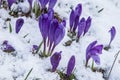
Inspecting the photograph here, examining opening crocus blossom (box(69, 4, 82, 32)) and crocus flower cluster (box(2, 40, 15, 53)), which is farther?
opening crocus blossom (box(69, 4, 82, 32))

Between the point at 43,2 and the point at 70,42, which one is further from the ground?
the point at 43,2

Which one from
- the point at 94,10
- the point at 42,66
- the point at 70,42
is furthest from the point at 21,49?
the point at 94,10

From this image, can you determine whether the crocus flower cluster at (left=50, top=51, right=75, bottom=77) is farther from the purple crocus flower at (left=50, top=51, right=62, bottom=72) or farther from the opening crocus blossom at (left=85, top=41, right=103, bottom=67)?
the opening crocus blossom at (left=85, top=41, right=103, bottom=67)

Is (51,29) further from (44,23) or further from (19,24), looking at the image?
(19,24)

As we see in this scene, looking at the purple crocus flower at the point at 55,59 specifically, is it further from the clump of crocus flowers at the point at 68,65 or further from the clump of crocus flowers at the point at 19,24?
the clump of crocus flowers at the point at 19,24

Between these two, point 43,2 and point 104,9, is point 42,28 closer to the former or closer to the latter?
point 43,2

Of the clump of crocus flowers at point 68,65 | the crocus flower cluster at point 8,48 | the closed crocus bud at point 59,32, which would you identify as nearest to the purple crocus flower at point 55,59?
the clump of crocus flowers at point 68,65

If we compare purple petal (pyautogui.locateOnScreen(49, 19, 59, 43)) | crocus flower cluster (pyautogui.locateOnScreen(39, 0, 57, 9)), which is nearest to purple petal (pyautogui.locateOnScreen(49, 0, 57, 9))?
crocus flower cluster (pyautogui.locateOnScreen(39, 0, 57, 9))

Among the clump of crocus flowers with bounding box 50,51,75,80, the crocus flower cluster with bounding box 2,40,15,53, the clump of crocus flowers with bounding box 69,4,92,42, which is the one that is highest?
the clump of crocus flowers with bounding box 69,4,92,42
